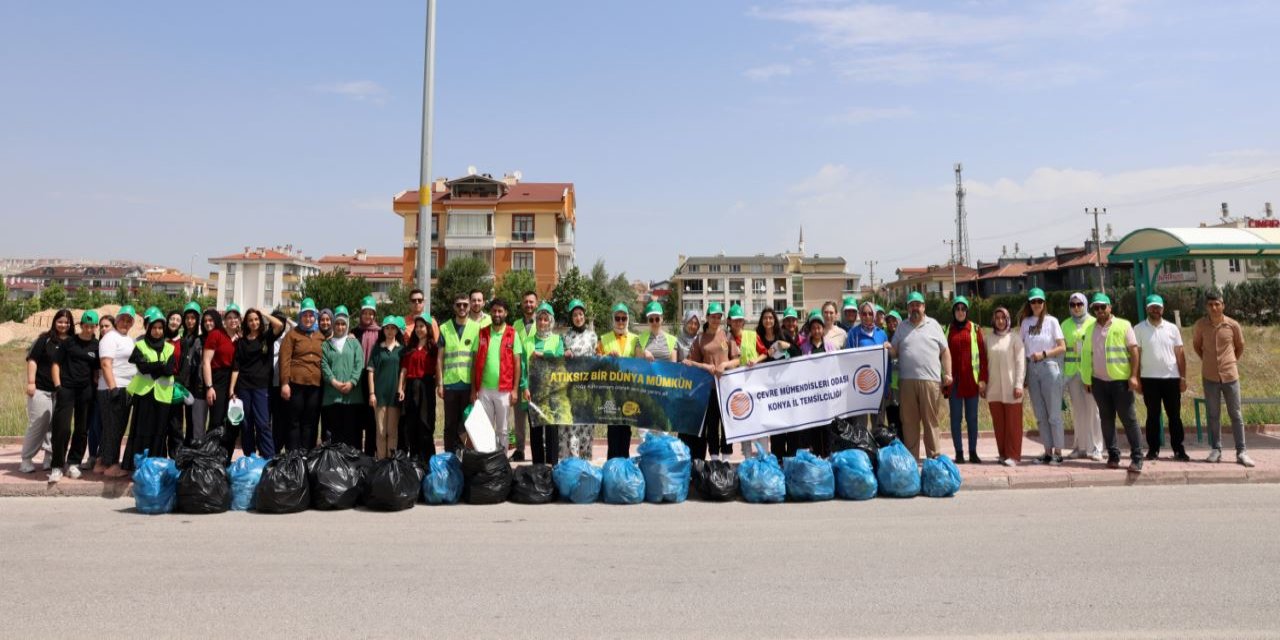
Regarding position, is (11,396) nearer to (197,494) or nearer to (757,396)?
(197,494)

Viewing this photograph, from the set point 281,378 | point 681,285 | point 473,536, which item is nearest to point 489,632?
point 473,536

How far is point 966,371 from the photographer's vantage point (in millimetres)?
9562

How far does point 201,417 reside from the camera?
30.4ft

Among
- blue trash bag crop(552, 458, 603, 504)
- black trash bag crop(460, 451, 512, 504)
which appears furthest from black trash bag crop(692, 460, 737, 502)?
black trash bag crop(460, 451, 512, 504)

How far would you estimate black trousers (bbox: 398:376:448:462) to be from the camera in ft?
30.4

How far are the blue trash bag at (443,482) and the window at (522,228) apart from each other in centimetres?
5670

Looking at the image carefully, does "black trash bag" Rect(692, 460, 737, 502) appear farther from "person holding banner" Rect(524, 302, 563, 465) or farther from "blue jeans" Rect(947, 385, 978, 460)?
"blue jeans" Rect(947, 385, 978, 460)

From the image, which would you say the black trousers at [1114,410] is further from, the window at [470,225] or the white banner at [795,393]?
the window at [470,225]

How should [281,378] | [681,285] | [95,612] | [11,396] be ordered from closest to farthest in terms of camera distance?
[95,612]
[281,378]
[11,396]
[681,285]

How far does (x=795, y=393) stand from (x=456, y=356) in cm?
403

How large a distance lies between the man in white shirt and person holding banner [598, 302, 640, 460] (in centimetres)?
606

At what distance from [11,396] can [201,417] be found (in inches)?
452

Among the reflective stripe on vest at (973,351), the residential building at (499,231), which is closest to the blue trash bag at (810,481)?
the reflective stripe on vest at (973,351)

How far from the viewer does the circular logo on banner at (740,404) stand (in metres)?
9.23
